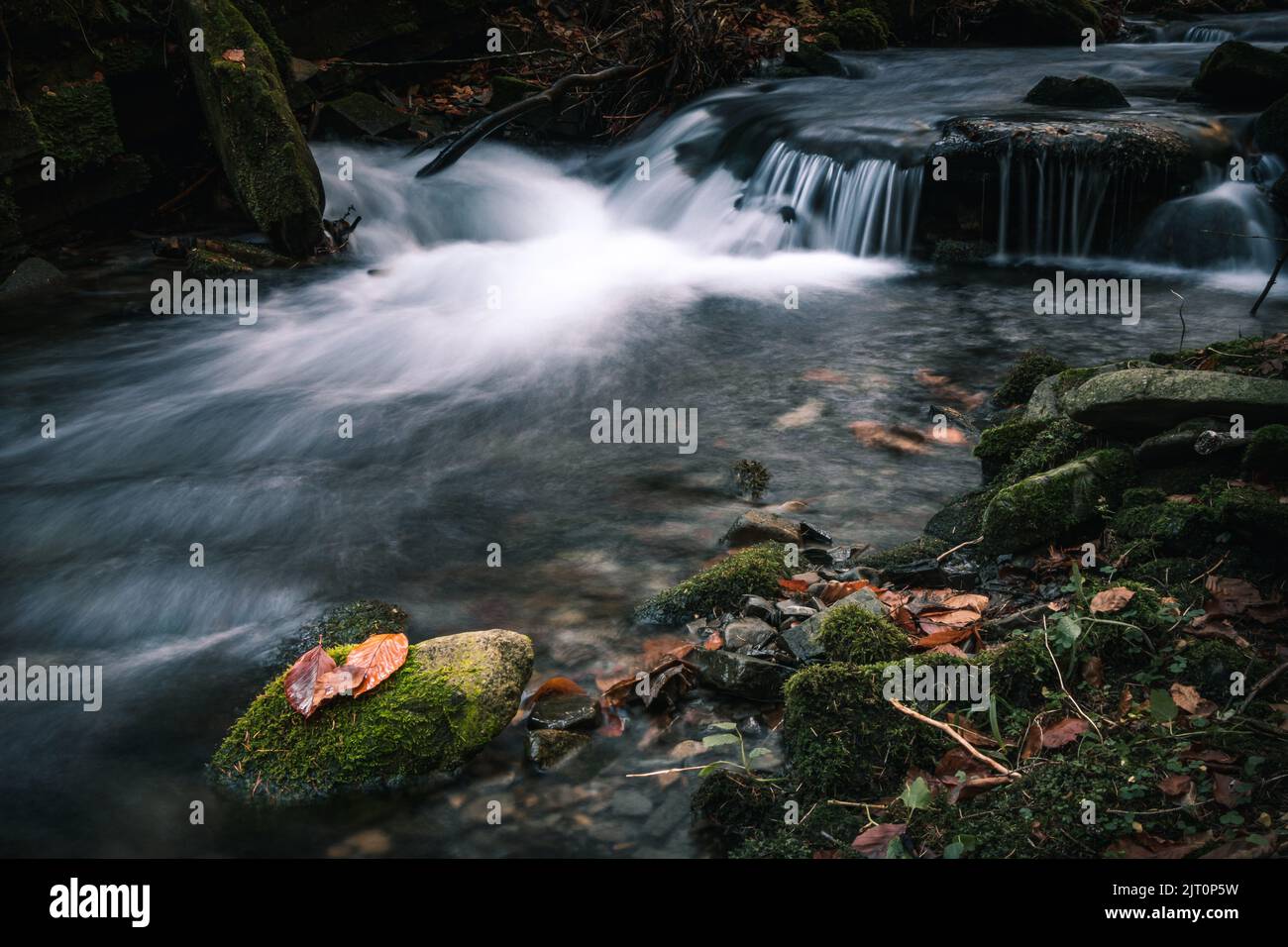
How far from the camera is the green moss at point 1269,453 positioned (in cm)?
379

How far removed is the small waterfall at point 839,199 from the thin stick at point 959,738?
28.7 feet

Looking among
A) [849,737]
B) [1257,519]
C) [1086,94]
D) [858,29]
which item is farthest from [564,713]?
[858,29]

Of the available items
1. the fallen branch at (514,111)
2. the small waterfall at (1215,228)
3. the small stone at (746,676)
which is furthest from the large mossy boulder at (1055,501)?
the fallen branch at (514,111)

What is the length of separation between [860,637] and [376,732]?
70.0 inches

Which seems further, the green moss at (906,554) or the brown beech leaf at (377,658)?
the green moss at (906,554)

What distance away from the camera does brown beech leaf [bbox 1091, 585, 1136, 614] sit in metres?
3.40

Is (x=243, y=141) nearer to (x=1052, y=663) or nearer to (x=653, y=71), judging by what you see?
(x=653, y=71)

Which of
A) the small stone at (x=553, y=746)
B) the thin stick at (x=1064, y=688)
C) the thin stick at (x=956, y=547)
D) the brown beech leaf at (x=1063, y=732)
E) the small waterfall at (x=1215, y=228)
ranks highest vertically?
the small waterfall at (x=1215, y=228)

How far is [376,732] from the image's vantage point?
3.37 m

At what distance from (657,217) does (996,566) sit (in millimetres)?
9296

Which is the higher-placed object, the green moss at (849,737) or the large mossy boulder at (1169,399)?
the large mossy boulder at (1169,399)

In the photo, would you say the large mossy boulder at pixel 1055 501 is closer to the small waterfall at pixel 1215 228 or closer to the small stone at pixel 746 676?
the small stone at pixel 746 676

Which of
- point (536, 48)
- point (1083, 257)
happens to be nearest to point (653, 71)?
point (536, 48)

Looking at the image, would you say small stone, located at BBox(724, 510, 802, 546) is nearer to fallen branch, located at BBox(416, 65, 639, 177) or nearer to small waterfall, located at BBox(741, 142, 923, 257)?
small waterfall, located at BBox(741, 142, 923, 257)
